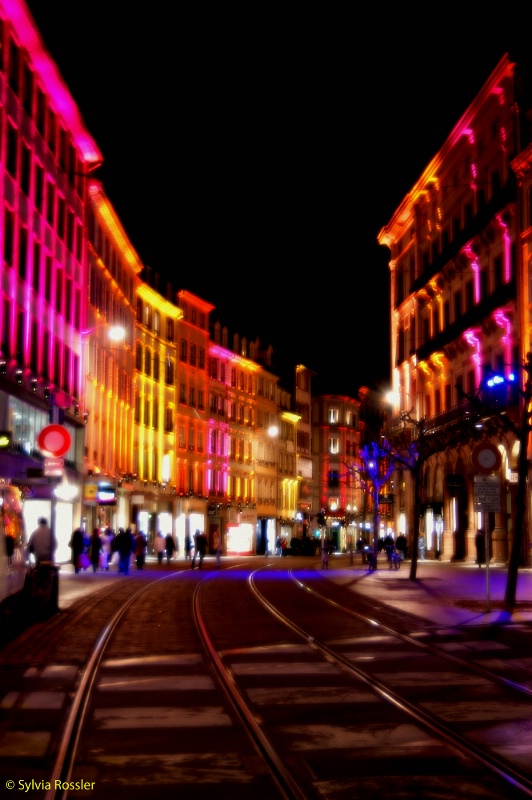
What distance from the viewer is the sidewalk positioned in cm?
2311

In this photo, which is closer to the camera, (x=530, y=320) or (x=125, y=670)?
(x=125, y=670)

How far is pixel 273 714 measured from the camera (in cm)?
1097

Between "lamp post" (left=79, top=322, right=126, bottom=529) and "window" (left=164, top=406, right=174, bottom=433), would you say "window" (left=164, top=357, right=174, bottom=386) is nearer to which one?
"window" (left=164, top=406, right=174, bottom=433)

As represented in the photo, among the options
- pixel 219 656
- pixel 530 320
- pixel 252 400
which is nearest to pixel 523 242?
pixel 530 320

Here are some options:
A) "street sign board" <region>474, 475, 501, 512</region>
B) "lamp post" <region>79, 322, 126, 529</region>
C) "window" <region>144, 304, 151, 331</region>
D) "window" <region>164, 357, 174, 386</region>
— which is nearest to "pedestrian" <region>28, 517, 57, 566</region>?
"street sign board" <region>474, 475, 501, 512</region>

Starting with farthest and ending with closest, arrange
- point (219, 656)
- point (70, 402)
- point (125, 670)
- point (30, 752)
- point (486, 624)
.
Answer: point (70, 402) → point (486, 624) → point (219, 656) → point (125, 670) → point (30, 752)

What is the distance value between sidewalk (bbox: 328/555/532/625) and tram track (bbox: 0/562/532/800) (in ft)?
8.49

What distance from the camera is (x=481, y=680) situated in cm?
1355

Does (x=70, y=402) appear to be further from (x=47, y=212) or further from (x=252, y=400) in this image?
(x=252, y=400)

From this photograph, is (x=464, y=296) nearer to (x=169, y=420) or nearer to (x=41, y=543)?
(x=169, y=420)

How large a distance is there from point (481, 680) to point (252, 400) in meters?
93.7

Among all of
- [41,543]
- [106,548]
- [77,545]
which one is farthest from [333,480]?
[41,543]

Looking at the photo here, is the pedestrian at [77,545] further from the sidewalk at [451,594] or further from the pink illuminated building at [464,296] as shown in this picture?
the pink illuminated building at [464,296]

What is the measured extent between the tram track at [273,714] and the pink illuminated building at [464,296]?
89.1ft
